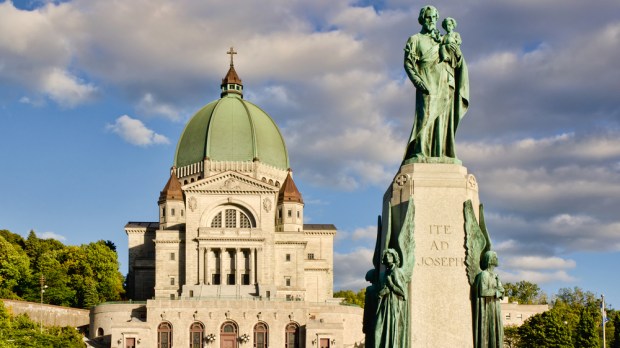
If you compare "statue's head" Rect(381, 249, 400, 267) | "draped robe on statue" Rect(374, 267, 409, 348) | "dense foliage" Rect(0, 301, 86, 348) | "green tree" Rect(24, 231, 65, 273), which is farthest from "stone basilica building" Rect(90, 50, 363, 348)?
"statue's head" Rect(381, 249, 400, 267)

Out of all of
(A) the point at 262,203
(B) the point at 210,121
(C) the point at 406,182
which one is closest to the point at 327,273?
(A) the point at 262,203

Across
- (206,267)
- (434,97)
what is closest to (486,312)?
(434,97)

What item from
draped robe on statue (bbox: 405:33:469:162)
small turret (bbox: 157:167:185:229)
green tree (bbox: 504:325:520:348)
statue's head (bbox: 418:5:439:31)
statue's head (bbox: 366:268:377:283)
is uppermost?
small turret (bbox: 157:167:185:229)

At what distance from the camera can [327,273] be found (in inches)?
5069

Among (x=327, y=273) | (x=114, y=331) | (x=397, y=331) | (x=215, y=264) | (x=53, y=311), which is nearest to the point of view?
(x=397, y=331)

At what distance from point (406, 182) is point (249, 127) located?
113 meters

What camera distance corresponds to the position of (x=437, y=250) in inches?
830

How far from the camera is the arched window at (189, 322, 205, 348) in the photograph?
96.8 metres

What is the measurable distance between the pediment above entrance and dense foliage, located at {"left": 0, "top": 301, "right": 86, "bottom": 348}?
28.0m

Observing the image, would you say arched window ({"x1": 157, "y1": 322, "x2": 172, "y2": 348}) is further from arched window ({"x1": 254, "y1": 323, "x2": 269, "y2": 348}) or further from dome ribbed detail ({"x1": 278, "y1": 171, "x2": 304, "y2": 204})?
dome ribbed detail ({"x1": 278, "y1": 171, "x2": 304, "y2": 204})

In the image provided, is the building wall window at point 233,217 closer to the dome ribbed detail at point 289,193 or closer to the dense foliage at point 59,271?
the dome ribbed detail at point 289,193

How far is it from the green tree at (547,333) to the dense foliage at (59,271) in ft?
168

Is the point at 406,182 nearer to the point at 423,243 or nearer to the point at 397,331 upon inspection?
the point at 423,243

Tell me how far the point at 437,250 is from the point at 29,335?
224ft
